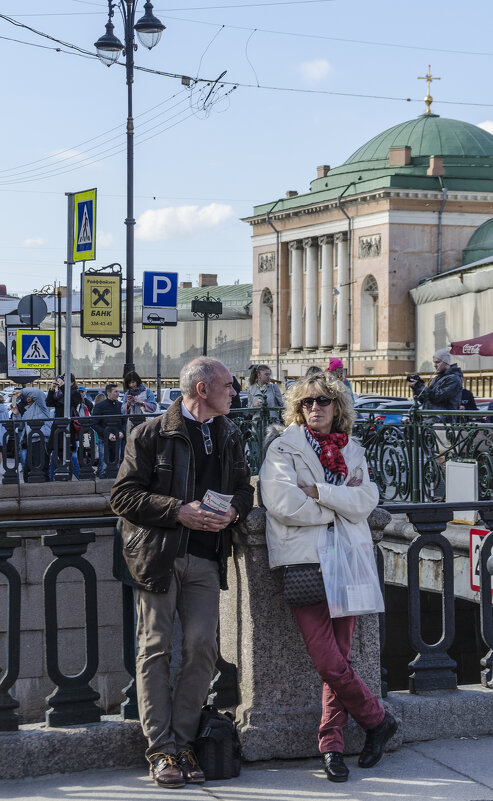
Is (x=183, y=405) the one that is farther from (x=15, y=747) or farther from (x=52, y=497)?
(x=52, y=497)

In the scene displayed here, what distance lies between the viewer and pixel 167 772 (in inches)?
194

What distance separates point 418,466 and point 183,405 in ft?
29.4

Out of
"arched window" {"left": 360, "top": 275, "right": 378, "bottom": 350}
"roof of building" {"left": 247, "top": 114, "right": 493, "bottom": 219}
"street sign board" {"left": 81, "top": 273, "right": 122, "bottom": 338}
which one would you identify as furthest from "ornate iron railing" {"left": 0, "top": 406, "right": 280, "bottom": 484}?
"arched window" {"left": 360, "top": 275, "right": 378, "bottom": 350}

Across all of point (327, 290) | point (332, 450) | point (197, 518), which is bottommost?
point (197, 518)

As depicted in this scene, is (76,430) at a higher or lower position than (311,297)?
lower

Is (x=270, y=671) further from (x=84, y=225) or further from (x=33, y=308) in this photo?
(x=33, y=308)

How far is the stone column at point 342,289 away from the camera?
74.5 meters

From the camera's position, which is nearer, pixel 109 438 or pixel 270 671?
pixel 270 671

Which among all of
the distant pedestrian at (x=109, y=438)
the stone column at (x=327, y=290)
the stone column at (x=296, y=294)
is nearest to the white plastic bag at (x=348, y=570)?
the distant pedestrian at (x=109, y=438)

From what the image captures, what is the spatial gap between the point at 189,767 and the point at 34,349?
12.7m

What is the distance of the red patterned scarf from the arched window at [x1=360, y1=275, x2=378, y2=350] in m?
66.4

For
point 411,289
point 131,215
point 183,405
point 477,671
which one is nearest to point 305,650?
point 183,405

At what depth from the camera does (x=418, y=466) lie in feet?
45.3

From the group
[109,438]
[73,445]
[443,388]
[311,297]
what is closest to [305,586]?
[443,388]
